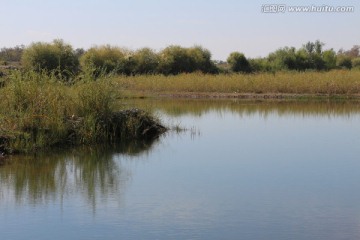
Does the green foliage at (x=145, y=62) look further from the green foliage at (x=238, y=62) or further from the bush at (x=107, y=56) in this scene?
the green foliage at (x=238, y=62)

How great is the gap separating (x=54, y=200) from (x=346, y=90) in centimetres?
2112

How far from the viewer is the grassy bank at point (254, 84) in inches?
1055

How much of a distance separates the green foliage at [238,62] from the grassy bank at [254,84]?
1232 centimetres

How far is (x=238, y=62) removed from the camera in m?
42.3

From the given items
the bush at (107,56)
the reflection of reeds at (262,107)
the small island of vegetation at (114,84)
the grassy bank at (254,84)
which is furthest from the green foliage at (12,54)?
the reflection of reeds at (262,107)

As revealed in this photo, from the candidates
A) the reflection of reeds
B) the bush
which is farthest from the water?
the bush

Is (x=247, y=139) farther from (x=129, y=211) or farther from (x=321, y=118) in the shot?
(x=129, y=211)

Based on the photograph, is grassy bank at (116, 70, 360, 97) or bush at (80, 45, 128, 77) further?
bush at (80, 45, 128, 77)

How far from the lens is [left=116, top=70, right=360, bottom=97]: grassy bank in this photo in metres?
26.8

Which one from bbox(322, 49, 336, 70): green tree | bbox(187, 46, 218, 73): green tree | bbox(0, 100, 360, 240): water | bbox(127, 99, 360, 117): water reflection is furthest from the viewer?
bbox(322, 49, 336, 70): green tree

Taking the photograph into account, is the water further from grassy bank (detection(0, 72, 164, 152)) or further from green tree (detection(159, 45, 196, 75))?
green tree (detection(159, 45, 196, 75))

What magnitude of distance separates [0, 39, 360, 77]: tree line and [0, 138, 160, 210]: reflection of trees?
15.2m

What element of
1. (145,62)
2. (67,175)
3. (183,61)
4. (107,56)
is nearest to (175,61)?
(183,61)

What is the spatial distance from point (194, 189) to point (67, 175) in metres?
2.44
